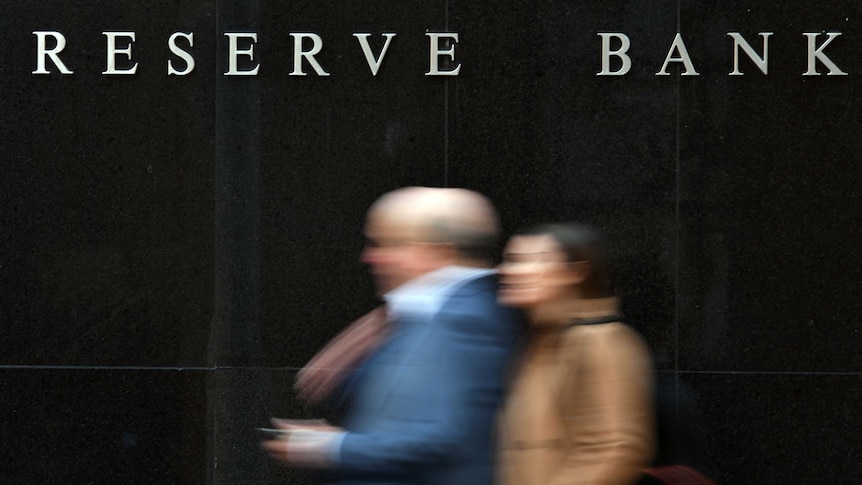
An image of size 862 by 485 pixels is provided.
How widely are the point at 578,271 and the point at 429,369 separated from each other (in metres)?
0.79

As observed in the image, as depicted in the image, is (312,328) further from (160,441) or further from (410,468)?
(410,468)

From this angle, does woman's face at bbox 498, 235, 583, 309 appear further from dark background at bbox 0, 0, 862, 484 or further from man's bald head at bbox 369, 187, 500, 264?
dark background at bbox 0, 0, 862, 484

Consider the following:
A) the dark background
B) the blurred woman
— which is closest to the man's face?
the blurred woman

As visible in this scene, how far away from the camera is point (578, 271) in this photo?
3.35 m

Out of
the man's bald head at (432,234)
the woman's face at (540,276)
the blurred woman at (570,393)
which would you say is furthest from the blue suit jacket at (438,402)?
the woman's face at (540,276)

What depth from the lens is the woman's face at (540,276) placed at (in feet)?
10.8

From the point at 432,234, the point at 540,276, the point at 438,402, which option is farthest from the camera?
the point at 540,276

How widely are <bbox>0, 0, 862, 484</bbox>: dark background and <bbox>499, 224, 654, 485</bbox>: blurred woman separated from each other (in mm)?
3034

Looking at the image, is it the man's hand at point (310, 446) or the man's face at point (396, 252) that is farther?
the man's face at point (396, 252)

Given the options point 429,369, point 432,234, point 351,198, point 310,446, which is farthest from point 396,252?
point 351,198

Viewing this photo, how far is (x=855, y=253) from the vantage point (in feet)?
20.4

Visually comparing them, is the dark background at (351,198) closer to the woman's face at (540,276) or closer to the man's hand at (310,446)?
the woman's face at (540,276)

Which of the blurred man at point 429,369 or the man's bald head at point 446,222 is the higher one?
the man's bald head at point 446,222

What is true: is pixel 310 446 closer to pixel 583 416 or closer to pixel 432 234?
pixel 432 234
